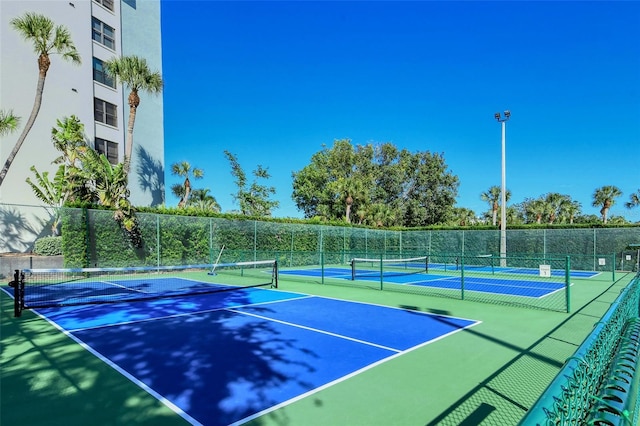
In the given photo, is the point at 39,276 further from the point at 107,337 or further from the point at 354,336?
the point at 354,336

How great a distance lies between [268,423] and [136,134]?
94.2 feet

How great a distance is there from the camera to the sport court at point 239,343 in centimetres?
422

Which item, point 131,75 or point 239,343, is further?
point 131,75

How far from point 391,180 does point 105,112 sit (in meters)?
29.8

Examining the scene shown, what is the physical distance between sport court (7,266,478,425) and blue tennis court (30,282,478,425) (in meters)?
0.01

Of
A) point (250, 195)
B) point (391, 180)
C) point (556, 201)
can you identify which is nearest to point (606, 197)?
point (556, 201)

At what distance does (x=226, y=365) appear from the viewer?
5.08 metres

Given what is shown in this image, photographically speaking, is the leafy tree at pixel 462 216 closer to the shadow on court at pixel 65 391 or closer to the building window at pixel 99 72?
the building window at pixel 99 72

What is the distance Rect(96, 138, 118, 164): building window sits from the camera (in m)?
24.7

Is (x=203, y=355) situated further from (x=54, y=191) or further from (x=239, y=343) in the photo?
(x=54, y=191)

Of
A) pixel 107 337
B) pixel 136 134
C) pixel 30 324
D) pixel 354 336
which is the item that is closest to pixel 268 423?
pixel 354 336

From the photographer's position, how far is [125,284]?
549 inches

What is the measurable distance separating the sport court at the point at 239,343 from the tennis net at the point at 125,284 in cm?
90

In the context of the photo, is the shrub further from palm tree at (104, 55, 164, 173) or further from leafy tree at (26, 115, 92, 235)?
palm tree at (104, 55, 164, 173)
